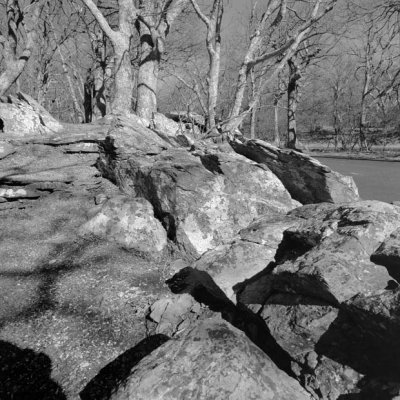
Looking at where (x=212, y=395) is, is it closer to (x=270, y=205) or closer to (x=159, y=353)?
(x=159, y=353)

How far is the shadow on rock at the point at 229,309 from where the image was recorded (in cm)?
187

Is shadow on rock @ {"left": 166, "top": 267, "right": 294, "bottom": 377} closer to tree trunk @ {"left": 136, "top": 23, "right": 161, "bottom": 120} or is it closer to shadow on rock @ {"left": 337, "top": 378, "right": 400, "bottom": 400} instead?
shadow on rock @ {"left": 337, "top": 378, "right": 400, "bottom": 400}

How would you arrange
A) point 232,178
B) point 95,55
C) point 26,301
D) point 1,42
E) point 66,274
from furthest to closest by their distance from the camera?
1. point 95,55
2. point 1,42
3. point 232,178
4. point 66,274
5. point 26,301

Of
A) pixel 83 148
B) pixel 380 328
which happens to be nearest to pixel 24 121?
pixel 83 148

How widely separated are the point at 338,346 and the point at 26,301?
221 centimetres

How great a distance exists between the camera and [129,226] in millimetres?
3209

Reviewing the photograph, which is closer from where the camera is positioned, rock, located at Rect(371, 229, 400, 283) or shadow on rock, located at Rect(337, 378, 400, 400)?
shadow on rock, located at Rect(337, 378, 400, 400)

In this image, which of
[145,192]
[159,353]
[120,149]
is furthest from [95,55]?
[159,353]

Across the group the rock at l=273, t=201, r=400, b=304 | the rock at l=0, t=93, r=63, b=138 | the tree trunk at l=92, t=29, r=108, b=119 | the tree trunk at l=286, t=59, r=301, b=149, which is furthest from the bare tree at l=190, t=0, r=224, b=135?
the tree trunk at l=286, t=59, r=301, b=149

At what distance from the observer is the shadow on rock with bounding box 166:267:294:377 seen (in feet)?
6.15

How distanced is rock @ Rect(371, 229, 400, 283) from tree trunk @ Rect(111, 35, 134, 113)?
15.9 feet

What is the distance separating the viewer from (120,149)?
4.00 meters

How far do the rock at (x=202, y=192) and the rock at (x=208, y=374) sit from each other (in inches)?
57.2

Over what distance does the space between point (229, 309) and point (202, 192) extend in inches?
50.7
